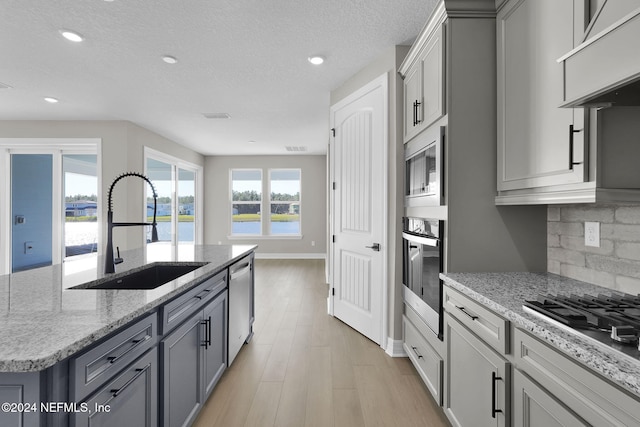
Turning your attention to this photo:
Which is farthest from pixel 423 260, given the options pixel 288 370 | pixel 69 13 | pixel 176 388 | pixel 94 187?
pixel 94 187

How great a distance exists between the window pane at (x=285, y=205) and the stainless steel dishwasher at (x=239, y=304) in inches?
206

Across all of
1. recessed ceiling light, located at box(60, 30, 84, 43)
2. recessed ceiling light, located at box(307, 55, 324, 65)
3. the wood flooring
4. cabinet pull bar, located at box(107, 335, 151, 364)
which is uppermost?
recessed ceiling light, located at box(307, 55, 324, 65)

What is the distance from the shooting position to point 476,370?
1449 mm

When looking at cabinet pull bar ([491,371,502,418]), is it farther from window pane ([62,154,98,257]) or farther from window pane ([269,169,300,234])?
window pane ([269,169,300,234])

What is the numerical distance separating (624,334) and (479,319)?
0.61 metres

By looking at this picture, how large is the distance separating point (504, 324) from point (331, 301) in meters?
2.71

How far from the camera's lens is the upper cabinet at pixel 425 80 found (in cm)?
194

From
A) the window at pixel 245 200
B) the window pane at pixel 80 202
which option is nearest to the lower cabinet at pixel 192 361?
the window pane at pixel 80 202

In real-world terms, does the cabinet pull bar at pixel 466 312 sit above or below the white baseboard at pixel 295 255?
above

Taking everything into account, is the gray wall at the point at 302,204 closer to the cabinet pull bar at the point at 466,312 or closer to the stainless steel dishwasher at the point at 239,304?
the stainless steel dishwasher at the point at 239,304

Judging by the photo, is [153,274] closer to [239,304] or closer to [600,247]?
[239,304]

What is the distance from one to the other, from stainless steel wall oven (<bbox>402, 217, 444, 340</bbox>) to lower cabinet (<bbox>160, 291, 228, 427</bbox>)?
4.57 ft

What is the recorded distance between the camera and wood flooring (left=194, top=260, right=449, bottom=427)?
6.48 feet

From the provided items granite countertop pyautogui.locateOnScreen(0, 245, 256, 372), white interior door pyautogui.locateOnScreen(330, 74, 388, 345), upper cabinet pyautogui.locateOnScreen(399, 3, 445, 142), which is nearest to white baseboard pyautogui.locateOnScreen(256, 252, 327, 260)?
white interior door pyautogui.locateOnScreen(330, 74, 388, 345)
